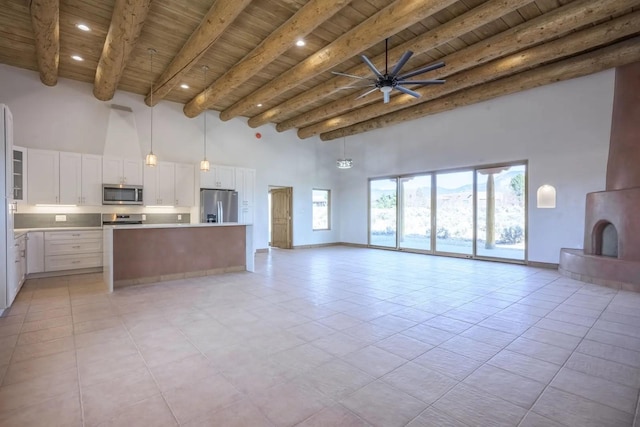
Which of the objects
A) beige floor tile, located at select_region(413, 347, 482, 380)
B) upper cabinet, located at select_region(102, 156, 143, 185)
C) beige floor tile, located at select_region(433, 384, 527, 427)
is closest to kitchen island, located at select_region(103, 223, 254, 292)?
upper cabinet, located at select_region(102, 156, 143, 185)

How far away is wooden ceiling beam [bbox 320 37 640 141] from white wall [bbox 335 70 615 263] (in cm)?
41

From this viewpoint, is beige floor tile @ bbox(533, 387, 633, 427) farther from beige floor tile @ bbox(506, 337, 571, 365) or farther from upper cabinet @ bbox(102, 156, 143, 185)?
upper cabinet @ bbox(102, 156, 143, 185)

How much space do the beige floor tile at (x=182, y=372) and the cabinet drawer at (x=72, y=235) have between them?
4959mm

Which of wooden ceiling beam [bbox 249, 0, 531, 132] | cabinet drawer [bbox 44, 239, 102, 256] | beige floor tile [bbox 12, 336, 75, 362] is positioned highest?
wooden ceiling beam [bbox 249, 0, 531, 132]

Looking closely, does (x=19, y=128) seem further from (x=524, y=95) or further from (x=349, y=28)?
(x=524, y=95)

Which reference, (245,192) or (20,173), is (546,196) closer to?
(245,192)

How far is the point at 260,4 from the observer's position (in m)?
4.06

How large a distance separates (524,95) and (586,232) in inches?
123

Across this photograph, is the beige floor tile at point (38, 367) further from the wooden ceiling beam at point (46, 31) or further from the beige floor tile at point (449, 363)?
the wooden ceiling beam at point (46, 31)

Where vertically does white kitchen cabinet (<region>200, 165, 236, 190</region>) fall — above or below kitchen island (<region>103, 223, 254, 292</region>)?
above

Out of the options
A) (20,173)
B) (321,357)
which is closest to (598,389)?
(321,357)

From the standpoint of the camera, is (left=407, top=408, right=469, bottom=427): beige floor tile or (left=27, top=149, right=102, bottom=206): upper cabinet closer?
(left=407, top=408, right=469, bottom=427): beige floor tile

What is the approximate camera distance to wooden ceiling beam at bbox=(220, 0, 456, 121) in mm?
3752

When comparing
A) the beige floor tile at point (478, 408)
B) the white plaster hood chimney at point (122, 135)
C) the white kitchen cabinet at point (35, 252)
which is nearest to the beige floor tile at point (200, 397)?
the beige floor tile at point (478, 408)
